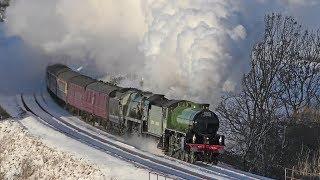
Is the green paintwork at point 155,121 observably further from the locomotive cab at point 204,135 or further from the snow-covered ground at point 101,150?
the locomotive cab at point 204,135

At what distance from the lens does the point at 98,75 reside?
66875 mm

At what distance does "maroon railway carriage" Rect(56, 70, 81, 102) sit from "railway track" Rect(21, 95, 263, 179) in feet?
10.4

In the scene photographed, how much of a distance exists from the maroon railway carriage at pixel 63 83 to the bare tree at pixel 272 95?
14170 mm

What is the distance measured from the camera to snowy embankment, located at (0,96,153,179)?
24.9 m

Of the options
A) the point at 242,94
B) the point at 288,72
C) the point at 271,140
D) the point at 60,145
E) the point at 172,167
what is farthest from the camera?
the point at 288,72

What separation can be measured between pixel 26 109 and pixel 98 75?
68.9ft

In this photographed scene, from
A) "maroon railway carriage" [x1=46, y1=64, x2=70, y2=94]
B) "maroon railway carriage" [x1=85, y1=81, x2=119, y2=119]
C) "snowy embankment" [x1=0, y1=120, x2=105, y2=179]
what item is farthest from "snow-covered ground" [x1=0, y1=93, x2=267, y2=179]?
"maroon railway carriage" [x1=46, y1=64, x2=70, y2=94]

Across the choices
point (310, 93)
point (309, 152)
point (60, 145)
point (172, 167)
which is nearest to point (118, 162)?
point (172, 167)

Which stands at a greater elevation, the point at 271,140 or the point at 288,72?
the point at 288,72

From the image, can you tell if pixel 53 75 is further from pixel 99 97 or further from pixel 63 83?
pixel 99 97

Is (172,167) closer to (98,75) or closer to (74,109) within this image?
(74,109)

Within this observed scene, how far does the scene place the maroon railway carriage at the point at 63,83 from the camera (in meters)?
47.8

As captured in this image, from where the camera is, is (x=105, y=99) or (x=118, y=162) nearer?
(x=118, y=162)

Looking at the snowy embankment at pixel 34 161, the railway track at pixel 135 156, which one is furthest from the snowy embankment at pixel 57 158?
the railway track at pixel 135 156
